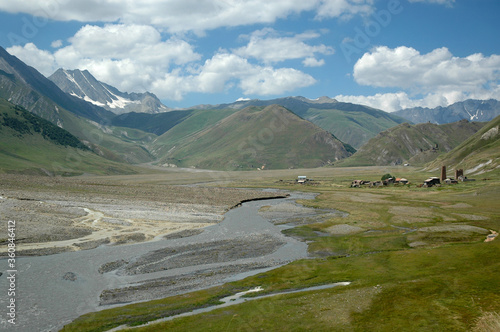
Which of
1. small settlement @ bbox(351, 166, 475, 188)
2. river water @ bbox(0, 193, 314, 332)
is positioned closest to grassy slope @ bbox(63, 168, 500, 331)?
river water @ bbox(0, 193, 314, 332)

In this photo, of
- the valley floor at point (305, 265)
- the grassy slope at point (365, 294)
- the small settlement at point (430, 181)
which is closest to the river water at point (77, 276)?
the valley floor at point (305, 265)

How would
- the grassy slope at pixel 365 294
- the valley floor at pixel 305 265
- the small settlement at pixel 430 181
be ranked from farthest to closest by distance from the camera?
the small settlement at pixel 430 181
the valley floor at pixel 305 265
the grassy slope at pixel 365 294

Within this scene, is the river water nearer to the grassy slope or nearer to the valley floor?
the valley floor

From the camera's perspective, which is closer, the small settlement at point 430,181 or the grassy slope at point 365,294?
the grassy slope at point 365,294

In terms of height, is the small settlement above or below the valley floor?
above

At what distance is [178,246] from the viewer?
221 ft

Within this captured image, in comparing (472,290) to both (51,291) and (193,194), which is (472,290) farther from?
(193,194)

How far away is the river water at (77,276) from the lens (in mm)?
36969

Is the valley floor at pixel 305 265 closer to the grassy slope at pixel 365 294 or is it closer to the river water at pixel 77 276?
the grassy slope at pixel 365 294

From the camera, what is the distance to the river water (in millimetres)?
36969

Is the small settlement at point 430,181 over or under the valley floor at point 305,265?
over

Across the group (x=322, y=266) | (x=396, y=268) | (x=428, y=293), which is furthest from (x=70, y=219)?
(x=428, y=293)

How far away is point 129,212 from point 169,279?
188 feet

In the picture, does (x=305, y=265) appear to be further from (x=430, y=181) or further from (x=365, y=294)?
(x=430, y=181)
